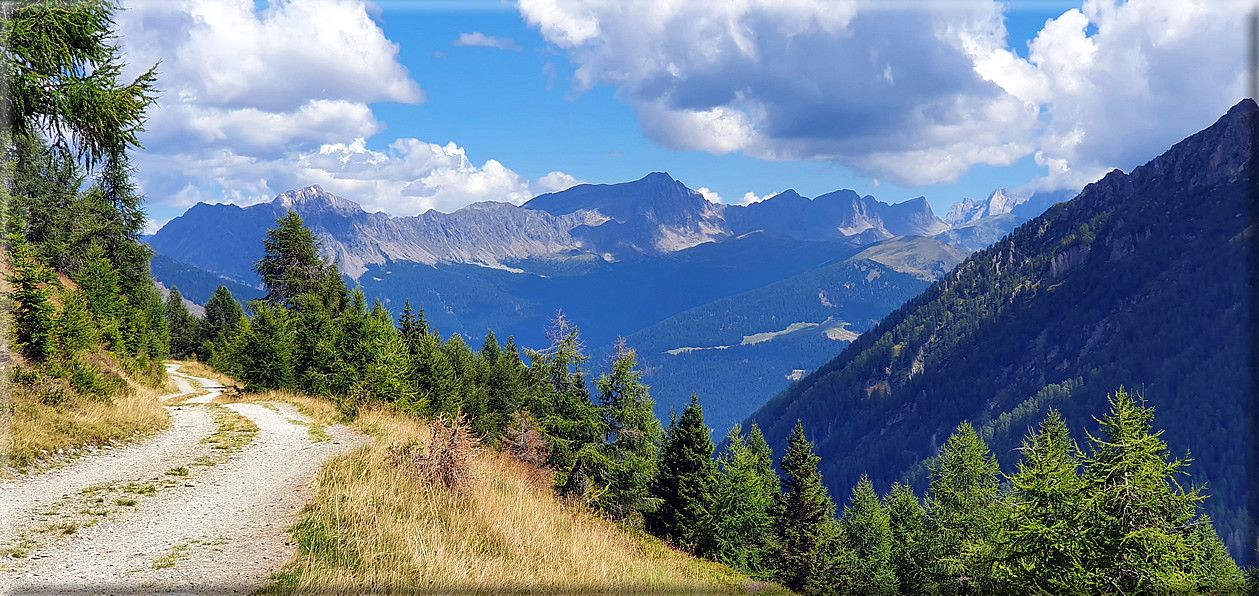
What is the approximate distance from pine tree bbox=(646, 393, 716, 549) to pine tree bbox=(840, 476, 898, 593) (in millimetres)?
21570

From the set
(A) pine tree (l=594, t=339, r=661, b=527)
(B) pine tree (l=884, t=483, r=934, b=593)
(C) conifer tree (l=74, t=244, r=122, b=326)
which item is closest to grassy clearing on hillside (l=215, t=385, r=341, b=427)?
(C) conifer tree (l=74, t=244, r=122, b=326)

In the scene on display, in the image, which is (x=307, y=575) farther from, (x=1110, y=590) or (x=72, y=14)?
(x=1110, y=590)

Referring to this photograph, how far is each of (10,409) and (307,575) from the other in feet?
35.4

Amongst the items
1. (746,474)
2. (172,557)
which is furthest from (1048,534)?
(746,474)

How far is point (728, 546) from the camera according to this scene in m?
42.1

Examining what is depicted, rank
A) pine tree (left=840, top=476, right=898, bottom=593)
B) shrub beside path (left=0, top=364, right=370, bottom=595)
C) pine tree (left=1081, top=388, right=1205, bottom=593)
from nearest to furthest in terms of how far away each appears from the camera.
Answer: shrub beside path (left=0, top=364, right=370, bottom=595) < pine tree (left=1081, top=388, right=1205, bottom=593) < pine tree (left=840, top=476, right=898, bottom=593)

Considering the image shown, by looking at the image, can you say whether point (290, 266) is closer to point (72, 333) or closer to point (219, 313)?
point (219, 313)

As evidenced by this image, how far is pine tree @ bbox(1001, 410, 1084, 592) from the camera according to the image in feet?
49.3

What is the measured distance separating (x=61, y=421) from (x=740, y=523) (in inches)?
1459

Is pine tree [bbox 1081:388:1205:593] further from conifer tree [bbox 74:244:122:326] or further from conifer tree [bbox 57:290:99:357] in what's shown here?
conifer tree [bbox 74:244:122:326]

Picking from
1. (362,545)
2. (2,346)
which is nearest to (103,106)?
(2,346)

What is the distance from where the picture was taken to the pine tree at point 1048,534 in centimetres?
1502

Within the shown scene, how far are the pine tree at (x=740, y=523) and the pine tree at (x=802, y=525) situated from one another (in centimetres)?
128

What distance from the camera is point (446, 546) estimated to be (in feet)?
25.7
